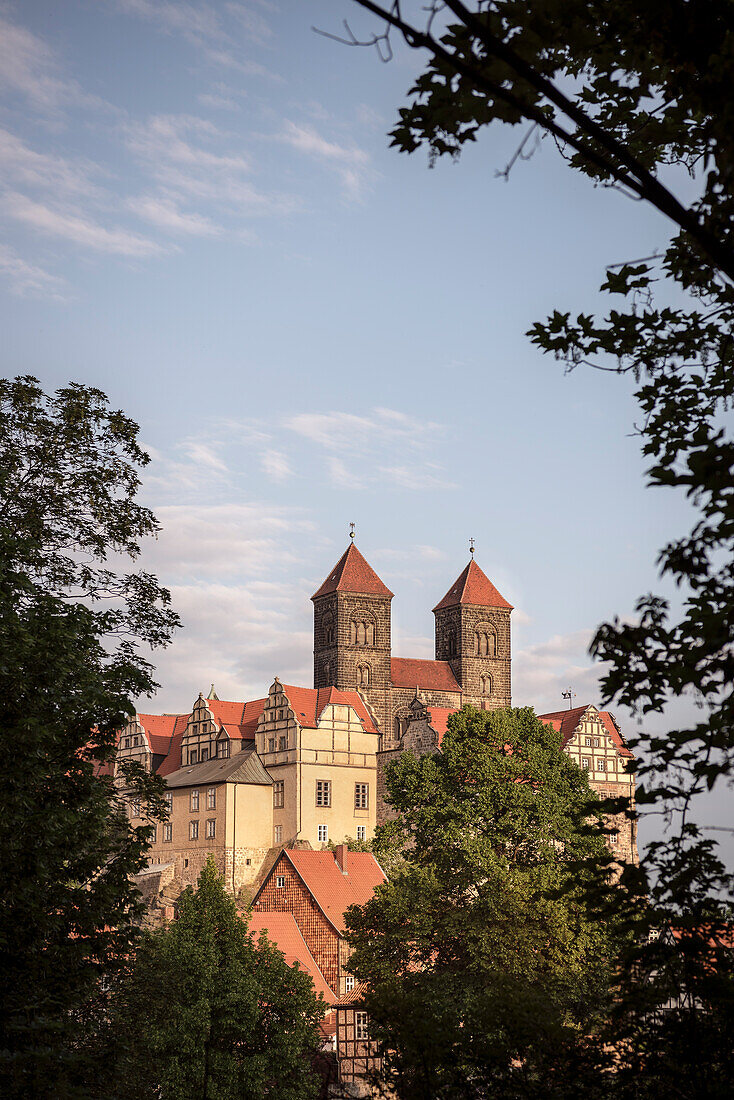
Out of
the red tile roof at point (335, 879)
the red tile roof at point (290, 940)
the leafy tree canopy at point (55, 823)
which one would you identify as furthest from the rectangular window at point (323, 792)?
the leafy tree canopy at point (55, 823)

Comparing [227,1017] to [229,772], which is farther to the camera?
[229,772]

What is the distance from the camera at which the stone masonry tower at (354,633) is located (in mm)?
92062

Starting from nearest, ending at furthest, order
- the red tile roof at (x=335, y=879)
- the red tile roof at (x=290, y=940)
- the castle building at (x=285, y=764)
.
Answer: the red tile roof at (x=290, y=940) → the red tile roof at (x=335, y=879) → the castle building at (x=285, y=764)

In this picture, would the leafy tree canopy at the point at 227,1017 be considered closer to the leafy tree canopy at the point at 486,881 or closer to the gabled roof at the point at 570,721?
the leafy tree canopy at the point at 486,881

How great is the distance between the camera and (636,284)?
7.30 meters

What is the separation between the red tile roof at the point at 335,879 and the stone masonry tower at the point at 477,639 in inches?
1943

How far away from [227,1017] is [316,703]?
4744 centimetres

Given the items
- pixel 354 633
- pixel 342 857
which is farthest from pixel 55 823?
pixel 354 633

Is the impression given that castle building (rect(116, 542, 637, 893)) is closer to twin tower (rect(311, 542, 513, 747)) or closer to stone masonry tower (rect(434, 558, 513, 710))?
twin tower (rect(311, 542, 513, 747))

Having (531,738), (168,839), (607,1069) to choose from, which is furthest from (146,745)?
(607,1069)

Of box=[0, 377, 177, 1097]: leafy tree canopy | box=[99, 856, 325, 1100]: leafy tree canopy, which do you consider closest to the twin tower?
box=[99, 856, 325, 1100]: leafy tree canopy

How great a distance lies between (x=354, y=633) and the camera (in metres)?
93.6

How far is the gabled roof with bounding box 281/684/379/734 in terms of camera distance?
72750 millimetres

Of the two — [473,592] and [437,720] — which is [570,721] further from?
[473,592]
